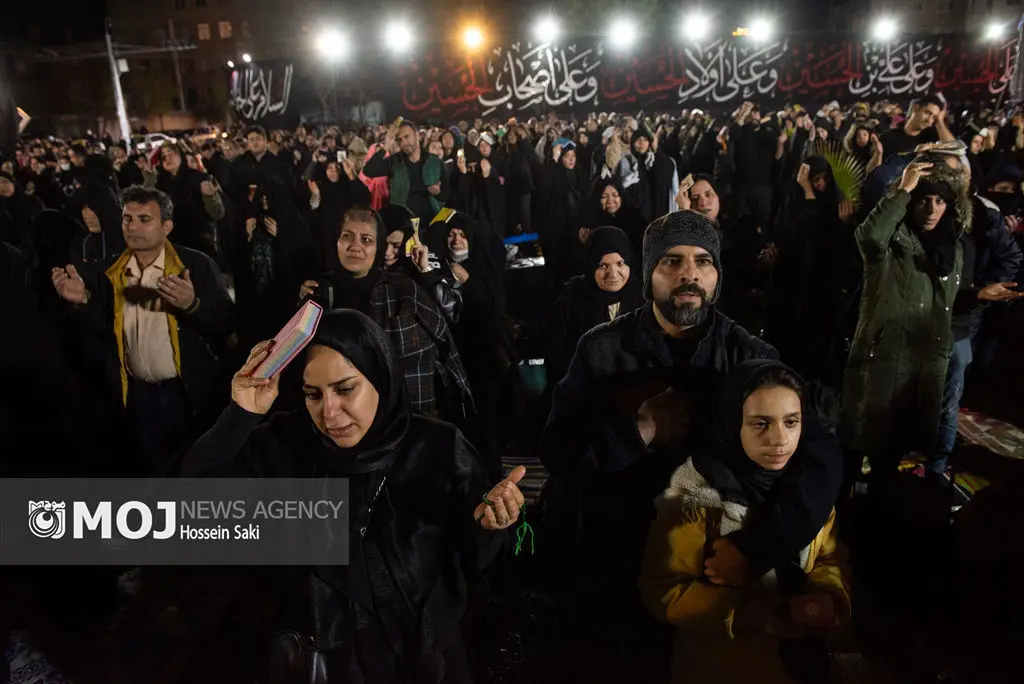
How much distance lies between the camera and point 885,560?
3.47m

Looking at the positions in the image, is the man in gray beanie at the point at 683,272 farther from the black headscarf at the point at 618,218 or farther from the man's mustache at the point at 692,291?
the black headscarf at the point at 618,218

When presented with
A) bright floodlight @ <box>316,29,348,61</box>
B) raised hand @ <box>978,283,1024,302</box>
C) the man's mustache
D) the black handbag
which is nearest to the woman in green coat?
raised hand @ <box>978,283,1024,302</box>

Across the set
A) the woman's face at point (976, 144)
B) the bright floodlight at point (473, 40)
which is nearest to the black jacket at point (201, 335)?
the woman's face at point (976, 144)

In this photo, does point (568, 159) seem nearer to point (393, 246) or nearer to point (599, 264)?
point (393, 246)

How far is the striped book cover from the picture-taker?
1914 mm

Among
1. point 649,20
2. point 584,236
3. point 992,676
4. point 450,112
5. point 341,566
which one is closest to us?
point 341,566

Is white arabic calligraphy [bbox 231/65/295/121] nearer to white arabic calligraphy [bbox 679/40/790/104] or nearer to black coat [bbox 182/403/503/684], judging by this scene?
white arabic calligraphy [bbox 679/40/790/104]

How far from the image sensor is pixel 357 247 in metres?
3.60

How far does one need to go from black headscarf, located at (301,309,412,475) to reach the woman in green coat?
2654mm

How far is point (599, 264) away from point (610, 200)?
8.13 feet

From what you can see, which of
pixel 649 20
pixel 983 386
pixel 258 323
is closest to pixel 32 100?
pixel 649 20

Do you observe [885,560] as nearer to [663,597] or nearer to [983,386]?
[663,597]

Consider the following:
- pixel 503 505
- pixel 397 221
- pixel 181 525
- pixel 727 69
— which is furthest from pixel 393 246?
pixel 727 69

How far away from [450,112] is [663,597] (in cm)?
2406
